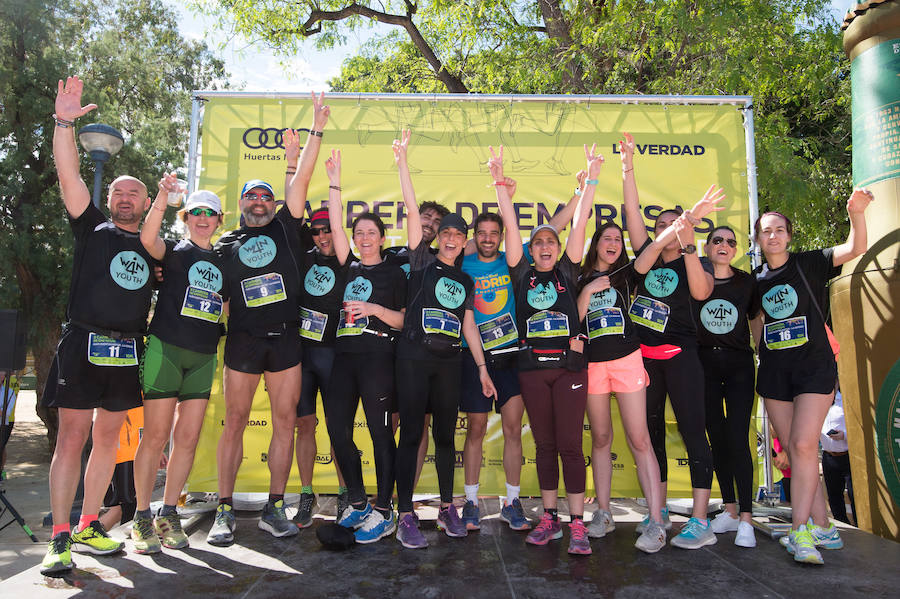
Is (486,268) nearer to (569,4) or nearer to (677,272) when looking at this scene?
(677,272)

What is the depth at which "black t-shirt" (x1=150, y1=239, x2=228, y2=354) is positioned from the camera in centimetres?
313

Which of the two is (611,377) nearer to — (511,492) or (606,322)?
(606,322)

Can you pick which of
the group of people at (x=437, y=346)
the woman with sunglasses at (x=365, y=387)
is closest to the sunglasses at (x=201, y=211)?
the group of people at (x=437, y=346)

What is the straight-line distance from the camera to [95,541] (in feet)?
9.61

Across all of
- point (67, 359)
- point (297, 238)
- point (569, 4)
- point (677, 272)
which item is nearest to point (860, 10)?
point (677, 272)

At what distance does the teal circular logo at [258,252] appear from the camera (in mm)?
3311

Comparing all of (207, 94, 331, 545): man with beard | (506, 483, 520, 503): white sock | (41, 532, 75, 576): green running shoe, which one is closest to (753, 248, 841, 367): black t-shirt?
(506, 483, 520, 503): white sock

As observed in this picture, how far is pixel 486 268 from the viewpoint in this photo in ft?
11.3

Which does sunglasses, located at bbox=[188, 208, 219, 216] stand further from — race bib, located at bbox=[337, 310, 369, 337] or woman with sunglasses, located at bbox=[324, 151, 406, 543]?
race bib, located at bbox=[337, 310, 369, 337]

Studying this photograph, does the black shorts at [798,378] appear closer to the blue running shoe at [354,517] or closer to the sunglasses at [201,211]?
the blue running shoe at [354,517]

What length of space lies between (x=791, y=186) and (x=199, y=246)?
6.64 meters

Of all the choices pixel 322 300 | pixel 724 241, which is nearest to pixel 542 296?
pixel 724 241

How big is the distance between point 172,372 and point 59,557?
3.13ft

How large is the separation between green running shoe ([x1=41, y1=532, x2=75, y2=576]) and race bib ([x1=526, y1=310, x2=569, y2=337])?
8.04ft
